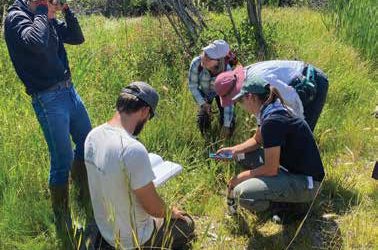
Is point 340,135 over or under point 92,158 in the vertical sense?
under

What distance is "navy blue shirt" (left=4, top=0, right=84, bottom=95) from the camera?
3068 mm

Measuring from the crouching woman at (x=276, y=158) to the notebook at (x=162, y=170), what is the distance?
47 cm

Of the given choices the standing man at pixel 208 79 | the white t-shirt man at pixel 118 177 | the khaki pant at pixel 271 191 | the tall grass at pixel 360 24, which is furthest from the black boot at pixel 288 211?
the tall grass at pixel 360 24

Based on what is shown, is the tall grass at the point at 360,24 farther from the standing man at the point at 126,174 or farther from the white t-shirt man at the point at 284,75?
the standing man at the point at 126,174

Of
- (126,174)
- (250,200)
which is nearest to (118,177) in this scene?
(126,174)

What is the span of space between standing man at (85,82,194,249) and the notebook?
0.21m

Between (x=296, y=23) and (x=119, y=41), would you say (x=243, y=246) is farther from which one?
(x=296, y=23)

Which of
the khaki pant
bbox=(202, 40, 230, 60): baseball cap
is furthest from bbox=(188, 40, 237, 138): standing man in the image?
the khaki pant

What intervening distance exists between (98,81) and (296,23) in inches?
130

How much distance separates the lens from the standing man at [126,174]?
2.52 metres

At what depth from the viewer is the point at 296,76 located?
367 cm

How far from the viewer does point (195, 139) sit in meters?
4.30

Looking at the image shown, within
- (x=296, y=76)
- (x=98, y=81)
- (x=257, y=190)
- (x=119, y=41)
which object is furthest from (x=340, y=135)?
(x=119, y=41)

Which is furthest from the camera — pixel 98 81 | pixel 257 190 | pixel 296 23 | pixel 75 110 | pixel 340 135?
pixel 296 23
